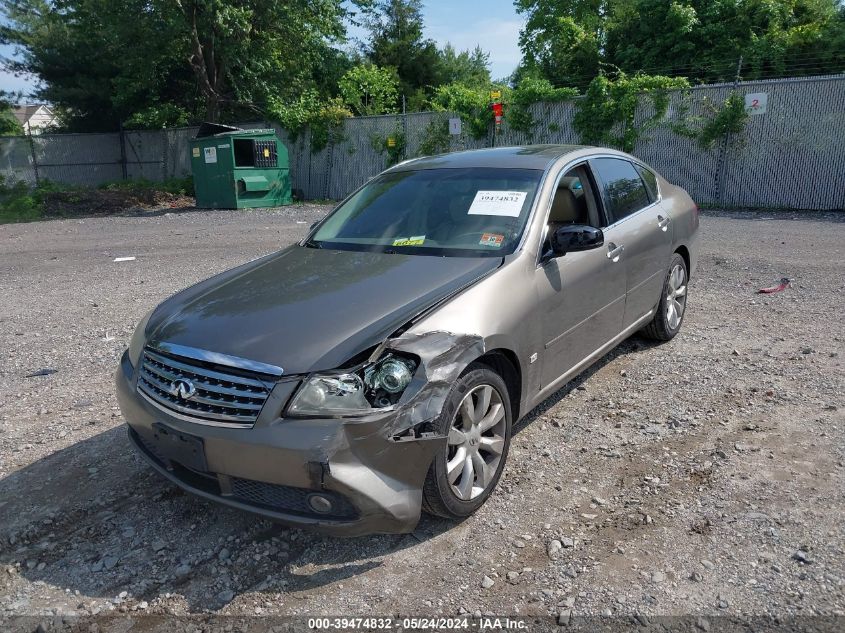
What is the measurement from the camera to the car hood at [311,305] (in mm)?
2816

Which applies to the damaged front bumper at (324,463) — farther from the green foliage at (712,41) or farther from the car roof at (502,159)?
the green foliage at (712,41)

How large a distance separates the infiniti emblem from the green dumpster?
1551 centimetres

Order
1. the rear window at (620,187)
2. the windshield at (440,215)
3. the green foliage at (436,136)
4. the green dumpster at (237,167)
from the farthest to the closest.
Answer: the green foliage at (436,136)
the green dumpster at (237,167)
the rear window at (620,187)
the windshield at (440,215)

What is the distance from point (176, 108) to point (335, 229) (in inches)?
970

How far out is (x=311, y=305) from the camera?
317cm

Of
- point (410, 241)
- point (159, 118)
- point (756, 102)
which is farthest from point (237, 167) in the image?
point (410, 241)

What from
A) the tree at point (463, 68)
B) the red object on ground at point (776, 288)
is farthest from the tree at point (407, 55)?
the red object on ground at point (776, 288)

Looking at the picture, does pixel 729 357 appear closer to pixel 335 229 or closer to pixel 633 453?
pixel 633 453

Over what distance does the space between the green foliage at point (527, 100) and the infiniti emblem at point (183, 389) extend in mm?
15794

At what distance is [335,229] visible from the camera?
14.6 ft

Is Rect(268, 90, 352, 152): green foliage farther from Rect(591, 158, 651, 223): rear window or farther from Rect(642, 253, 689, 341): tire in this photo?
Rect(591, 158, 651, 223): rear window

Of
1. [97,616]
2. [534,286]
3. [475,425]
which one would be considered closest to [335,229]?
[534,286]

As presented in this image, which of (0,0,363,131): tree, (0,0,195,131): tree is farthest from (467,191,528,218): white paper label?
(0,0,195,131): tree

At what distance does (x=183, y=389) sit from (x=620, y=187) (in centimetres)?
340
